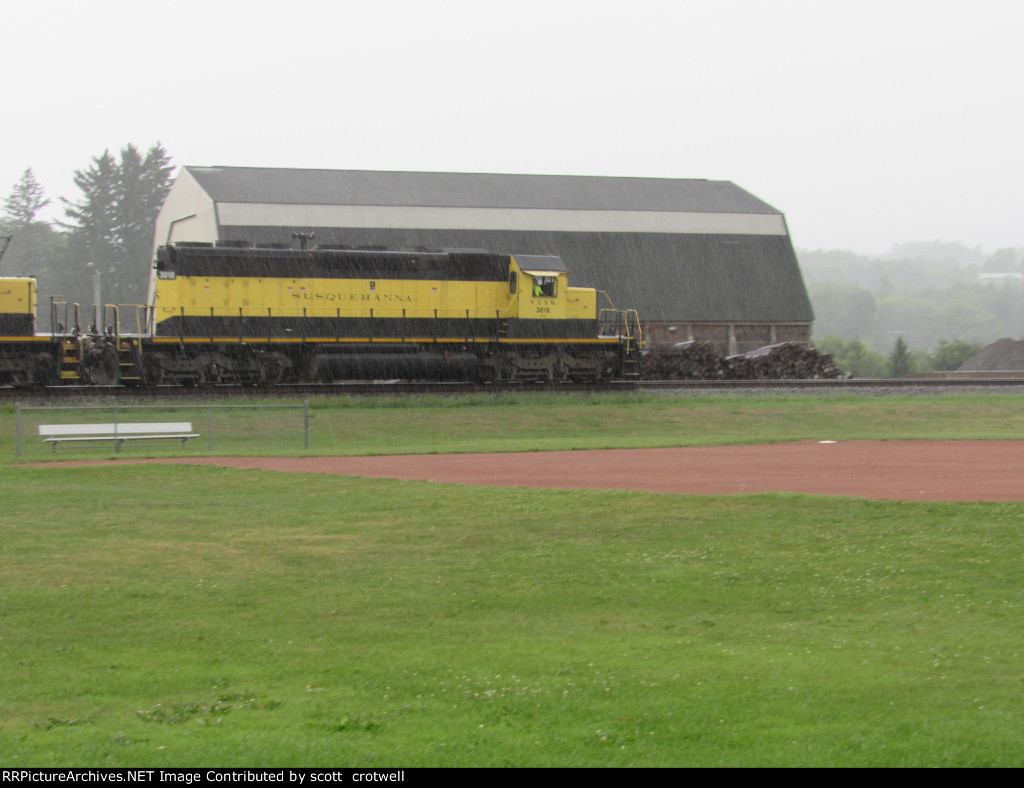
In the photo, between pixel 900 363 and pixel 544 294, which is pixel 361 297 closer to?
pixel 544 294

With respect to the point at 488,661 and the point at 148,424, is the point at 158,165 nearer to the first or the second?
the point at 148,424

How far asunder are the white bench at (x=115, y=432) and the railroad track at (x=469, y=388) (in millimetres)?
4069

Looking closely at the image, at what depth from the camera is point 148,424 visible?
23188 millimetres

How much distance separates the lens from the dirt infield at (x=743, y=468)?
49.9 feet

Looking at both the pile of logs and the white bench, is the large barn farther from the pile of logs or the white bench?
the white bench

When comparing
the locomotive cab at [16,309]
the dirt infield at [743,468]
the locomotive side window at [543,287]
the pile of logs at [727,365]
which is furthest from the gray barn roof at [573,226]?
the dirt infield at [743,468]

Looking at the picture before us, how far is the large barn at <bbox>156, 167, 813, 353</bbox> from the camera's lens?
153 feet

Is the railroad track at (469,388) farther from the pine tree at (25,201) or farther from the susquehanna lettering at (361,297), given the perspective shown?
the pine tree at (25,201)

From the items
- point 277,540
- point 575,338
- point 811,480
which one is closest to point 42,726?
point 277,540

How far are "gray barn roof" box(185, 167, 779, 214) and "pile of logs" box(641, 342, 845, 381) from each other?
12.6 metres

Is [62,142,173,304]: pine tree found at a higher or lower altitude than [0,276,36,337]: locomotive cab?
higher

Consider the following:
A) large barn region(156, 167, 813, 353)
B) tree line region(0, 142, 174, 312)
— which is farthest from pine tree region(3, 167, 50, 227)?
large barn region(156, 167, 813, 353)

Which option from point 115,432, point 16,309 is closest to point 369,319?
point 16,309
